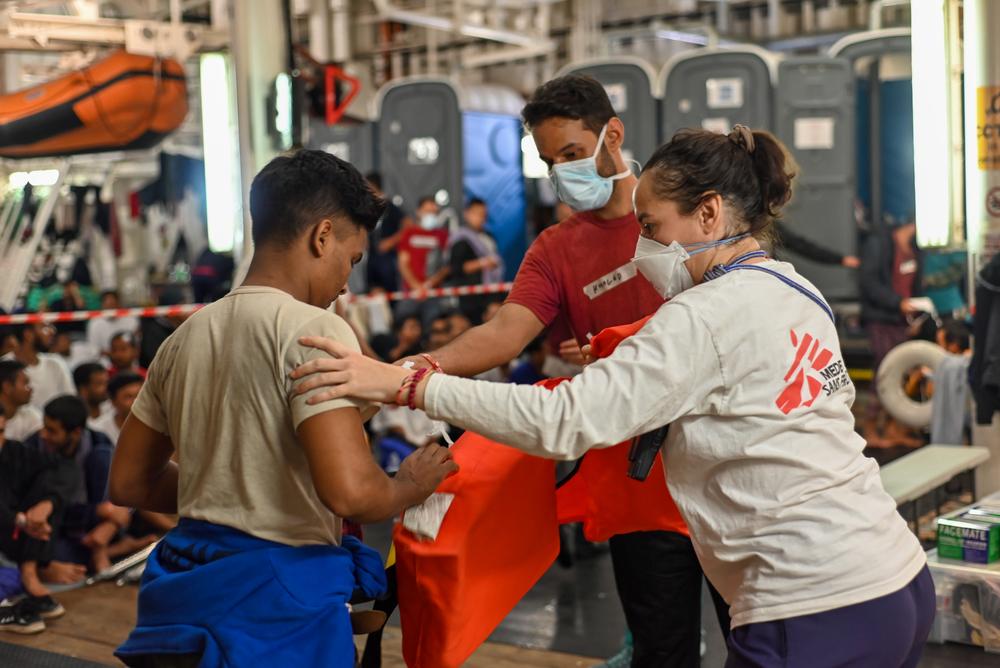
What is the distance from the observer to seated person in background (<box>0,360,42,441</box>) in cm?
494

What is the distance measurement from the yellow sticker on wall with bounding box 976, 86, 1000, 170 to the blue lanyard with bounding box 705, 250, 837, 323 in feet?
10.6

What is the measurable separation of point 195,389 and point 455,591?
0.58 m

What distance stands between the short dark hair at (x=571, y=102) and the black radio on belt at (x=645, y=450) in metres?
1.12

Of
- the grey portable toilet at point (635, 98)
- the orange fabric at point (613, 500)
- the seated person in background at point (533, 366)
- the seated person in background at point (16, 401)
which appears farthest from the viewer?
the grey portable toilet at point (635, 98)

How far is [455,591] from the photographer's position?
2068 millimetres

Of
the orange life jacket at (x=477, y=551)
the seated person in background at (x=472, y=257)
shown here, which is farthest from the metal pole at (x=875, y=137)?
the orange life jacket at (x=477, y=551)

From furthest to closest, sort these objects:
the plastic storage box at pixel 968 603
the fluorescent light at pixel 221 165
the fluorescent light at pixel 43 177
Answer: the fluorescent light at pixel 43 177 → the fluorescent light at pixel 221 165 → the plastic storage box at pixel 968 603

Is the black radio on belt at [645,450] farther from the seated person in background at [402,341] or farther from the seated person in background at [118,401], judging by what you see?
the seated person in background at [402,341]

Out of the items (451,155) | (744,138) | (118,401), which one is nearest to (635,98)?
(451,155)

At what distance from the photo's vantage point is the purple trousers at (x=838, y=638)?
5.51 ft

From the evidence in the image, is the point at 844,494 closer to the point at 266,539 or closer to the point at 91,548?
the point at 266,539

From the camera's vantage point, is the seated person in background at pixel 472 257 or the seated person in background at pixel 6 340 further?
the seated person in background at pixel 472 257

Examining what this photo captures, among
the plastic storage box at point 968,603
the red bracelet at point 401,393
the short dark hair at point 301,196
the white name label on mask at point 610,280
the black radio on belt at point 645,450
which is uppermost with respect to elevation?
the short dark hair at point 301,196

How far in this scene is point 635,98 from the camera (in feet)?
32.0
